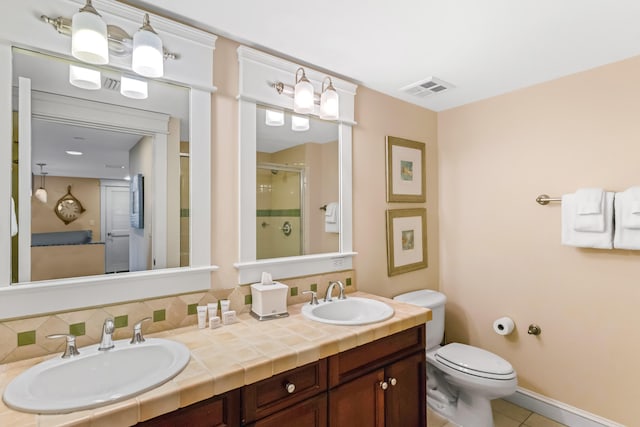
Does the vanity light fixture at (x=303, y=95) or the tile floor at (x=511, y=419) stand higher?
the vanity light fixture at (x=303, y=95)

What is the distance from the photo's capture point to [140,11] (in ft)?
4.38

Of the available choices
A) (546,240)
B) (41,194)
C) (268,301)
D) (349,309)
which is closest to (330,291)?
(349,309)

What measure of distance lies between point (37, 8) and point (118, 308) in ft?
3.85

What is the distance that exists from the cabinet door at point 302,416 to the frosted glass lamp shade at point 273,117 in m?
1.38

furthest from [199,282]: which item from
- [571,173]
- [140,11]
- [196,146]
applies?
[571,173]

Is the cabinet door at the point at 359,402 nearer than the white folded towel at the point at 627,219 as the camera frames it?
Yes

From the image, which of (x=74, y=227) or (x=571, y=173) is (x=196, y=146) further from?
(x=571, y=173)

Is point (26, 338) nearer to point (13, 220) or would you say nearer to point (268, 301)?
point (13, 220)

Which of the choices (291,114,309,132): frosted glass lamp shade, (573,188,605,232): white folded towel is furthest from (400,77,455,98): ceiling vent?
(573,188,605,232): white folded towel

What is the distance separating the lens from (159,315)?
1.40 meters

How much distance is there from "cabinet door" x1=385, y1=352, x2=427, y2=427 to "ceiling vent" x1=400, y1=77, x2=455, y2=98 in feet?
5.52

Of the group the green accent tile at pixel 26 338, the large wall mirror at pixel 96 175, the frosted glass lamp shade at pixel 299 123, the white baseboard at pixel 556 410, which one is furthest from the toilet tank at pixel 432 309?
the green accent tile at pixel 26 338

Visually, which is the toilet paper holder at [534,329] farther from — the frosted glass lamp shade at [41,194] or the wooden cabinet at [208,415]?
the frosted glass lamp shade at [41,194]

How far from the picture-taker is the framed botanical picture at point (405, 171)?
7.75 ft
